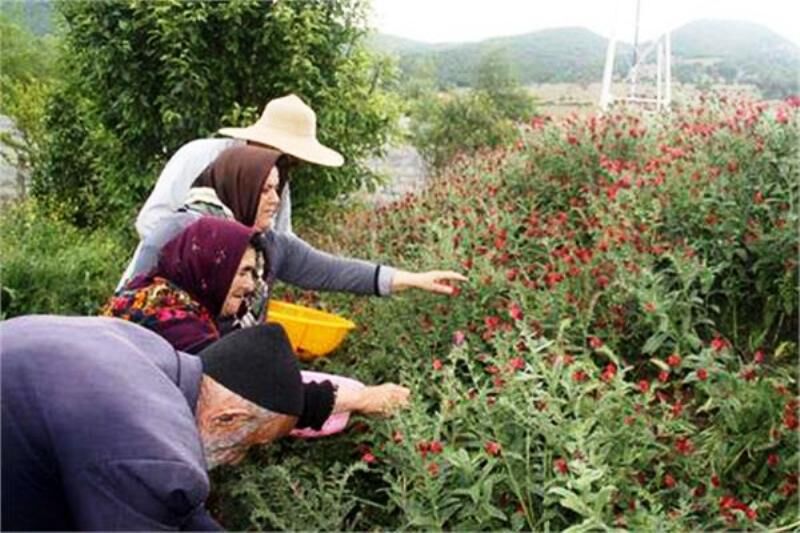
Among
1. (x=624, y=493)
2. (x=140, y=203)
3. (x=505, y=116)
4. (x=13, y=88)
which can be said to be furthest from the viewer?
(x=505, y=116)

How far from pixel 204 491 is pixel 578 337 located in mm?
1470

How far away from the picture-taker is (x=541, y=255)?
10.8 feet

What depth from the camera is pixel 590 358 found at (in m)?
2.68

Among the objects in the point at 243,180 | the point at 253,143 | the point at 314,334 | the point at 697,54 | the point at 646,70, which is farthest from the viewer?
the point at 697,54

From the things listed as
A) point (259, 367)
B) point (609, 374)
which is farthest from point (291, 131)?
point (259, 367)

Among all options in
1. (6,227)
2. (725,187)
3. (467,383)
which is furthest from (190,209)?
(6,227)

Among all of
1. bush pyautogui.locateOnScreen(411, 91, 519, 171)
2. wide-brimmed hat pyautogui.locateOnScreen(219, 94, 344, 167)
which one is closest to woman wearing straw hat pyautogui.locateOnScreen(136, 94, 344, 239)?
wide-brimmed hat pyautogui.locateOnScreen(219, 94, 344, 167)

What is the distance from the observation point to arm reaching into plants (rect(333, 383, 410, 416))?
95.3 inches

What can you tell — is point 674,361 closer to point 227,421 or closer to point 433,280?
point 433,280

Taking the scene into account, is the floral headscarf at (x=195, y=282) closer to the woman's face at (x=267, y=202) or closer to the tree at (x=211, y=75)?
the woman's face at (x=267, y=202)

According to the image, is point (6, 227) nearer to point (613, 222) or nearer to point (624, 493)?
point (613, 222)

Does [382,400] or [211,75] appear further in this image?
[211,75]

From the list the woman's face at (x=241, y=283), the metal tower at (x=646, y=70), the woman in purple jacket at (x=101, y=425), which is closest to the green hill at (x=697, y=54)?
the metal tower at (x=646, y=70)

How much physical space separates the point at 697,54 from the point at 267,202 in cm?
557
